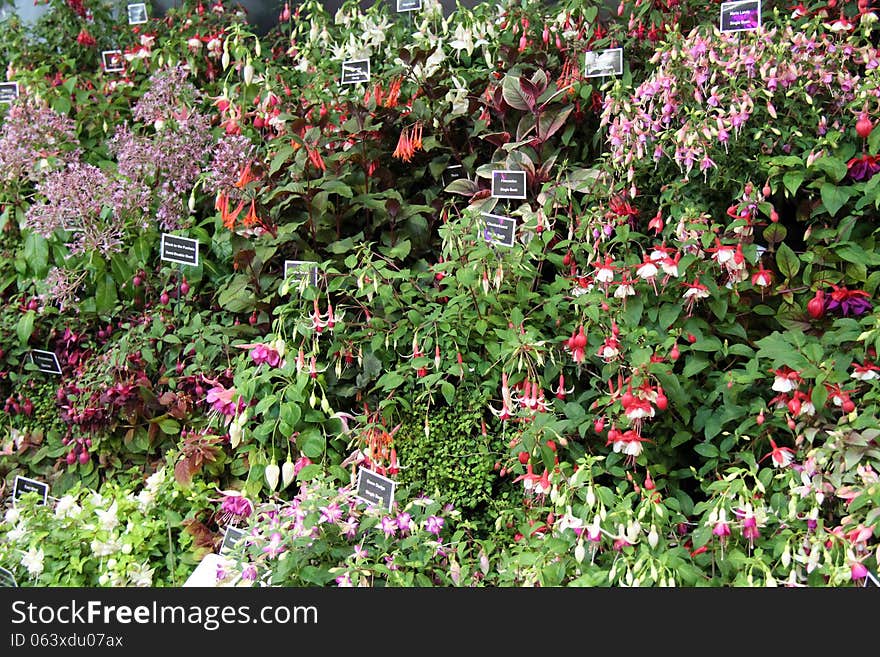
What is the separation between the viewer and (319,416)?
2.44 m

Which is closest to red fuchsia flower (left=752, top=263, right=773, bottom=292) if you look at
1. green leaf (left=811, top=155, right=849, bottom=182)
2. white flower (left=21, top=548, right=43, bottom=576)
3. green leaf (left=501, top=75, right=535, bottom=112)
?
green leaf (left=811, top=155, right=849, bottom=182)

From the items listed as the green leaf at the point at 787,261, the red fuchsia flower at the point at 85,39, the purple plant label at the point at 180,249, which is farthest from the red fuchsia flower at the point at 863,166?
the red fuchsia flower at the point at 85,39

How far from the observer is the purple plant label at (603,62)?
2904 mm

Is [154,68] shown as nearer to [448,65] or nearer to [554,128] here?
[448,65]

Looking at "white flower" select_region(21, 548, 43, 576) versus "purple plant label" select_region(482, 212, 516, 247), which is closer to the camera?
"white flower" select_region(21, 548, 43, 576)

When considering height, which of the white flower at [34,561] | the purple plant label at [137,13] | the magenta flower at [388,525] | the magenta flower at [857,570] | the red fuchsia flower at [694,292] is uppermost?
the purple plant label at [137,13]

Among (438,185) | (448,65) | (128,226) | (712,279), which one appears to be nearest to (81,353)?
(128,226)

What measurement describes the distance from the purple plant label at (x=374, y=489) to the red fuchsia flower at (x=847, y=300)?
1.39 meters

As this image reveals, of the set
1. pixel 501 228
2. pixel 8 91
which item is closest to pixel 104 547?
pixel 501 228

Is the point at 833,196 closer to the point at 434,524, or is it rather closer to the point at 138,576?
the point at 434,524

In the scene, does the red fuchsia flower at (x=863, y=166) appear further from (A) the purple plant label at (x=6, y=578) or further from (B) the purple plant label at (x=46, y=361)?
(B) the purple plant label at (x=46, y=361)

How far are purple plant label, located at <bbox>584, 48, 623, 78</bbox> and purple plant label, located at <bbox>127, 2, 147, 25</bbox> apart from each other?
2395 mm

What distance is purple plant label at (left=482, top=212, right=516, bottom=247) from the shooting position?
8.57 feet

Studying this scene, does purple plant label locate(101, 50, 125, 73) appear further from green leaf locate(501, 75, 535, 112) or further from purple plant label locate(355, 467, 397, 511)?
purple plant label locate(355, 467, 397, 511)
